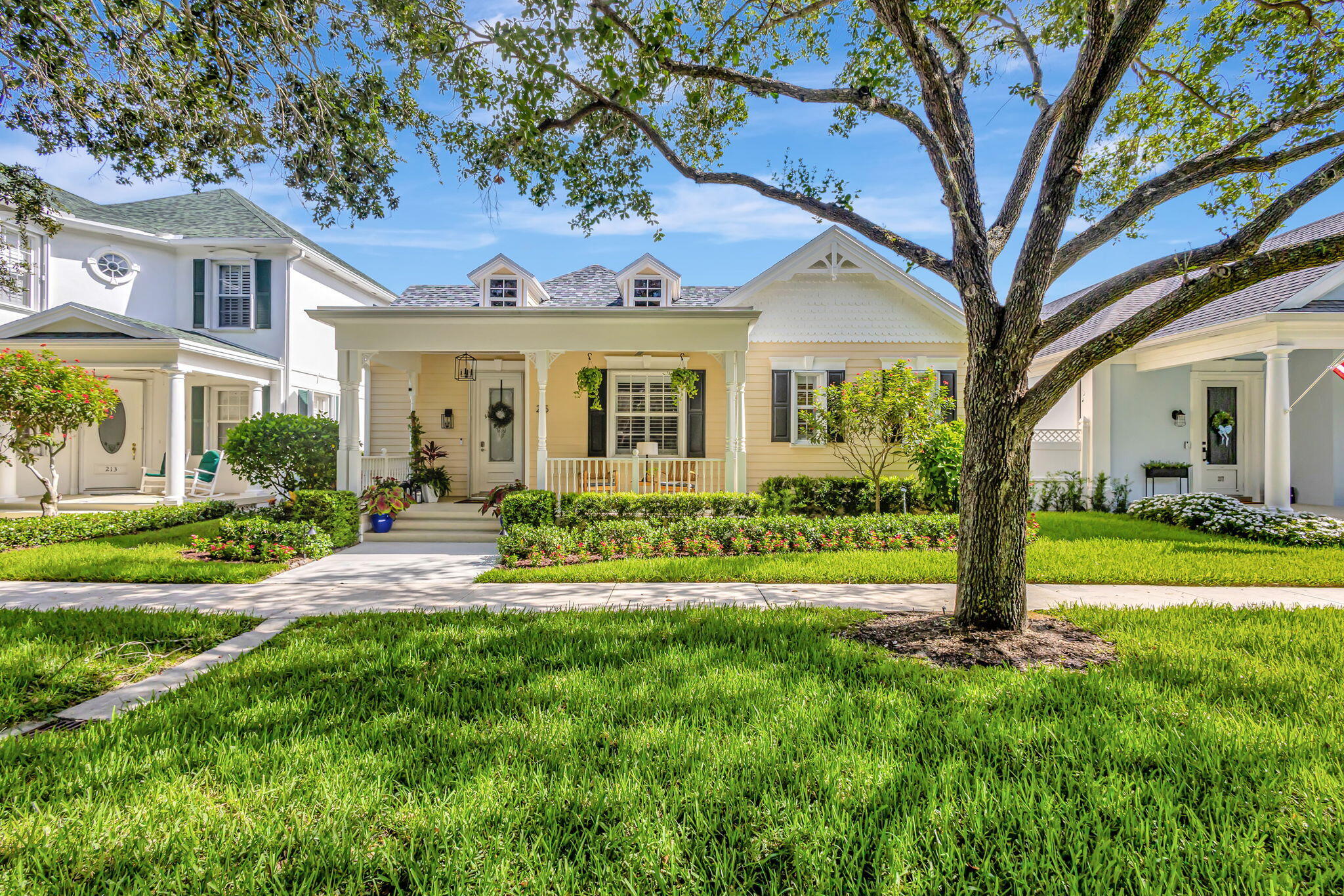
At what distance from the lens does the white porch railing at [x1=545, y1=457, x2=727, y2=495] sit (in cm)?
1094

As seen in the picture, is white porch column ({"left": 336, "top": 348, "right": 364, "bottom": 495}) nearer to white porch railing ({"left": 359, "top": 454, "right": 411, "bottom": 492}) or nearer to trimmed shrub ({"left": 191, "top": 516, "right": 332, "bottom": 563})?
white porch railing ({"left": 359, "top": 454, "right": 411, "bottom": 492})

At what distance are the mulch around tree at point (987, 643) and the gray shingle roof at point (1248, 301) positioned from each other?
5604 millimetres

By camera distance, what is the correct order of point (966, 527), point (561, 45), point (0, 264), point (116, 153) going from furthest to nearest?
1. point (0, 264)
2. point (116, 153)
3. point (561, 45)
4. point (966, 527)

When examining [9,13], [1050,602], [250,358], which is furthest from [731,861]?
[250,358]

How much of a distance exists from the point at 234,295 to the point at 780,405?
43.4 feet

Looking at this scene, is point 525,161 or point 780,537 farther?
point 780,537

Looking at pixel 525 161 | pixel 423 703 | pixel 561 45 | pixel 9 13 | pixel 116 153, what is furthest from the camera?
pixel 525 161

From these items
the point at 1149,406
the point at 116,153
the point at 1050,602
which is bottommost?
the point at 1050,602

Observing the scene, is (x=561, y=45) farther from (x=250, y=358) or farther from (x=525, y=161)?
(x=250, y=358)

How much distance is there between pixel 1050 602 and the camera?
6.06 metres

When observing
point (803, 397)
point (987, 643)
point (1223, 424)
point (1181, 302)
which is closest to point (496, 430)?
point (803, 397)

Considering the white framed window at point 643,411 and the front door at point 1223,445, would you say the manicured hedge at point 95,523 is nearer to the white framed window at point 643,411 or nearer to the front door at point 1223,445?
the white framed window at point 643,411

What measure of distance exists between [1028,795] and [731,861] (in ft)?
4.35

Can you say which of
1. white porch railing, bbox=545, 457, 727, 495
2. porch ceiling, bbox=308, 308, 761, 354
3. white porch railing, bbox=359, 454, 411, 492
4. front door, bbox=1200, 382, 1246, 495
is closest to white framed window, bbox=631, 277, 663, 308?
porch ceiling, bbox=308, 308, 761, 354
